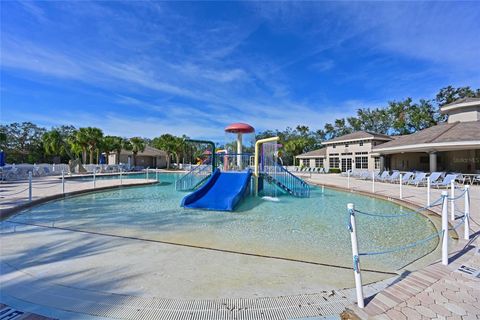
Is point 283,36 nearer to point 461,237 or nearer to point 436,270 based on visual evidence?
point 461,237

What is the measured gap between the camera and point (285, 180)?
13.8 meters

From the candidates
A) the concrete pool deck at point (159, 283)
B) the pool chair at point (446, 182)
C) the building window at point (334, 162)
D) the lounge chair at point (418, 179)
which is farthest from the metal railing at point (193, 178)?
the building window at point (334, 162)

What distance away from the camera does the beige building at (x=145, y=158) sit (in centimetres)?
4200

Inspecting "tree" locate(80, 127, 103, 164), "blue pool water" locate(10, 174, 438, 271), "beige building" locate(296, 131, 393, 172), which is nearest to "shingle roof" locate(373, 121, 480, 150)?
"beige building" locate(296, 131, 393, 172)

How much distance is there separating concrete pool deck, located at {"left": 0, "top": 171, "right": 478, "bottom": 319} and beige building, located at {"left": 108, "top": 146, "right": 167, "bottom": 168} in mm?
38839

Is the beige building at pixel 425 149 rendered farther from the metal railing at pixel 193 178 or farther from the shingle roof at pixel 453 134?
the metal railing at pixel 193 178

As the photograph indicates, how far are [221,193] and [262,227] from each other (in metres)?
4.23

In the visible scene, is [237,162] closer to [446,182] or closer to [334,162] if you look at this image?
[446,182]

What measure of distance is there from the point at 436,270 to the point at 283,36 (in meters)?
16.8

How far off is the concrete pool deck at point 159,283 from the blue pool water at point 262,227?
796 millimetres

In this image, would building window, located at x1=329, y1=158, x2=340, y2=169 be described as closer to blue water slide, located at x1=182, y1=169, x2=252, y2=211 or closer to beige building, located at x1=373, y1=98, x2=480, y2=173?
beige building, located at x1=373, y1=98, x2=480, y2=173

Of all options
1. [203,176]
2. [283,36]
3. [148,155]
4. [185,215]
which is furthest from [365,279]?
[148,155]

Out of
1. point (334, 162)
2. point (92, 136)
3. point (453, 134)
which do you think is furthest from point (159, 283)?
point (334, 162)

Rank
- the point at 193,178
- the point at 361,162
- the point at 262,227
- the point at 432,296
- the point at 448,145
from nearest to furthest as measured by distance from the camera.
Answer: the point at 432,296
the point at 262,227
the point at 193,178
the point at 448,145
the point at 361,162
